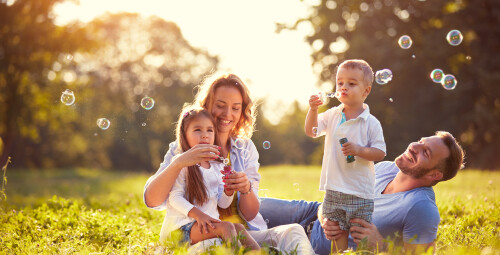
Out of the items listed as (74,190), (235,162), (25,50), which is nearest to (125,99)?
(25,50)

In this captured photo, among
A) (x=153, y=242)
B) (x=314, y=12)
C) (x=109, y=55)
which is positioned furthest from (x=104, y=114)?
(x=153, y=242)

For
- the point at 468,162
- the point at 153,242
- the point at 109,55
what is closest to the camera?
the point at 153,242

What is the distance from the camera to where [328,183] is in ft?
12.4

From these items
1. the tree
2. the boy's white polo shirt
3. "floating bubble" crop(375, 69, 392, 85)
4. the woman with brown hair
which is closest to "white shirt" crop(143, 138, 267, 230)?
the woman with brown hair

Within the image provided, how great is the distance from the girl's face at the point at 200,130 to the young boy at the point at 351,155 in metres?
0.76

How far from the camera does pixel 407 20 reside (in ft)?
58.8

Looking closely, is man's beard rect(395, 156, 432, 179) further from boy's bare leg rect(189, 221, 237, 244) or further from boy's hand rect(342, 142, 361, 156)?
boy's bare leg rect(189, 221, 237, 244)

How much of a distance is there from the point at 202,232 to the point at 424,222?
1.54 metres

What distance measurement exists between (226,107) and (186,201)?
93 cm

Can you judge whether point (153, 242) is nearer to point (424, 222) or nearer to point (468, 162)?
point (424, 222)

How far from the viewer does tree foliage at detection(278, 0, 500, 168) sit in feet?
54.2

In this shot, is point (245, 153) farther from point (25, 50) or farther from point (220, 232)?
point (25, 50)

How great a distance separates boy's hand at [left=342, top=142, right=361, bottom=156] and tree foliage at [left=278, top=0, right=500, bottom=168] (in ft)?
43.0

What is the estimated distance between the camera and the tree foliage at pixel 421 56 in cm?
1652
